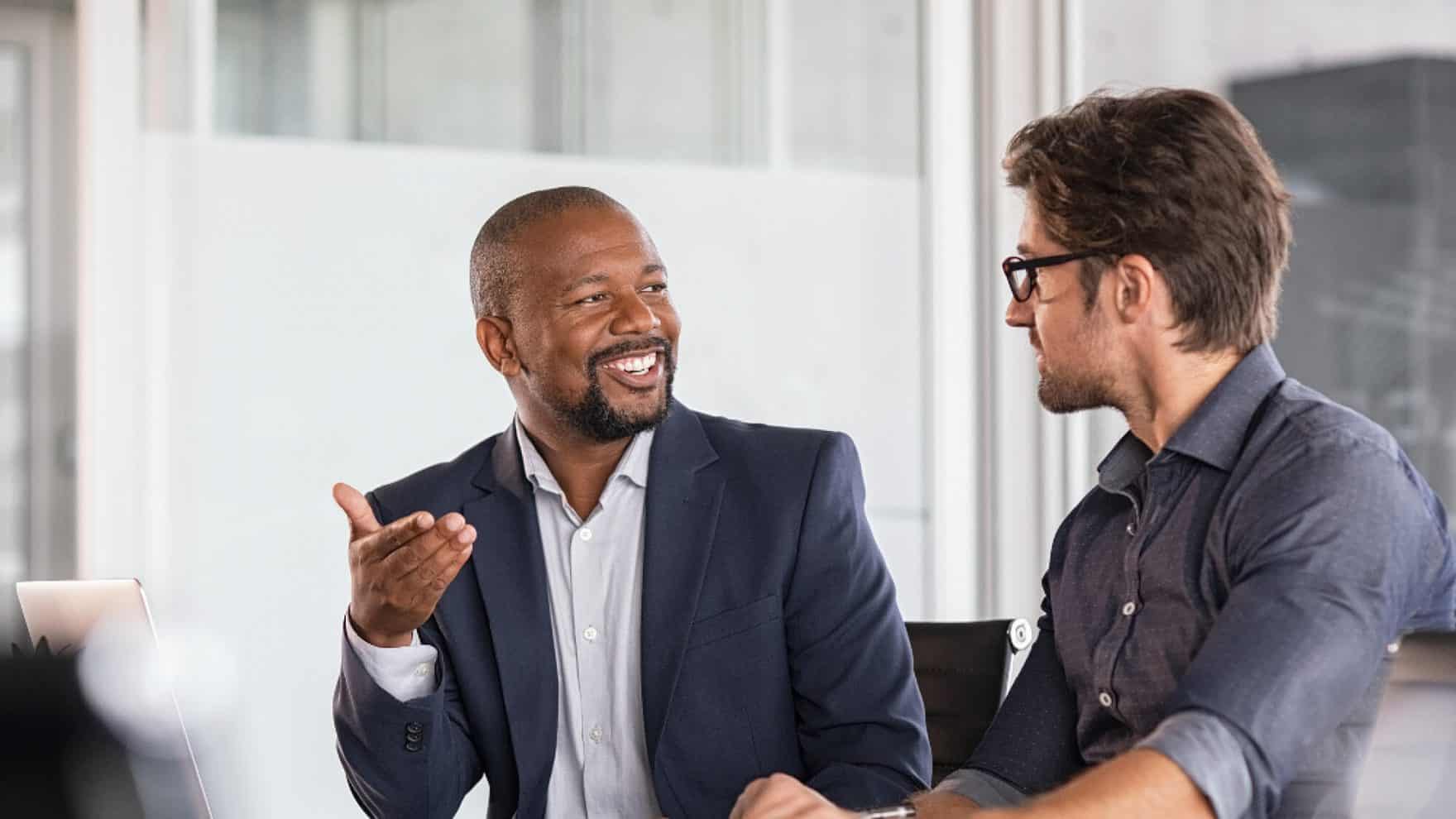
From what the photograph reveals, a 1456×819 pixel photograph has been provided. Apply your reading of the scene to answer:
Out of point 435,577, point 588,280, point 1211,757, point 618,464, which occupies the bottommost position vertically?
point 1211,757

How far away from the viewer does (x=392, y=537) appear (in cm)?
176

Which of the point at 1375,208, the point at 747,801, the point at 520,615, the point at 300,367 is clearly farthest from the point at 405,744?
the point at 1375,208

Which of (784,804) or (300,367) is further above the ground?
(300,367)

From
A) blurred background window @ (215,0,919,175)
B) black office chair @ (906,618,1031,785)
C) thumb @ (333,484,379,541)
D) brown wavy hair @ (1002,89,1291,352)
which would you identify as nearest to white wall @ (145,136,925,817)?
blurred background window @ (215,0,919,175)

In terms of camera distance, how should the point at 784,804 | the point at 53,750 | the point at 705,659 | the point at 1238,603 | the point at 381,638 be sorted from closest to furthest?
the point at 53,750 < the point at 1238,603 < the point at 784,804 < the point at 381,638 < the point at 705,659

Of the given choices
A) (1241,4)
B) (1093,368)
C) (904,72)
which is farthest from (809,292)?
(1093,368)

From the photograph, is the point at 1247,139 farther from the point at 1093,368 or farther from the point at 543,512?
the point at 543,512

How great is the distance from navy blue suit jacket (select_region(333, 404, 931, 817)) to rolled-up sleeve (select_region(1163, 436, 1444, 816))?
0.69 m

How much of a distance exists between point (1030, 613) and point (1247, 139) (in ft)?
8.65

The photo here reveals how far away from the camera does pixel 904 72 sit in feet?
13.5

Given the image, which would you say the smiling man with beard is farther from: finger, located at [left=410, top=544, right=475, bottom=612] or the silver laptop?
the silver laptop

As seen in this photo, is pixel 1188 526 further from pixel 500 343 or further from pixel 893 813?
pixel 500 343

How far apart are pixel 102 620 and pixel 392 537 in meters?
0.49

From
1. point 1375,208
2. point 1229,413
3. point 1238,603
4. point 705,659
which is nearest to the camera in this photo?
point 1238,603
